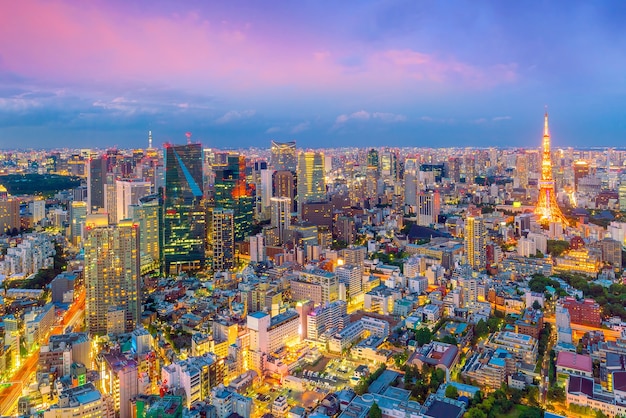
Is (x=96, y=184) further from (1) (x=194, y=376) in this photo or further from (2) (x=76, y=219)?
(1) (x=194, y=376)

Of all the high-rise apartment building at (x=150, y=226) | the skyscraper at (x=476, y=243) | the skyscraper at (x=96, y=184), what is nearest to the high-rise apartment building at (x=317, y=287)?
the skyscraper at (x=476, y=243)

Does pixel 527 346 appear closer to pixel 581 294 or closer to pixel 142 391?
pixel 581 294

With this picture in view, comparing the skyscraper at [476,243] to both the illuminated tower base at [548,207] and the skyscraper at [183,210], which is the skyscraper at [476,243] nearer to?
the illuminated tower base at [548,207]

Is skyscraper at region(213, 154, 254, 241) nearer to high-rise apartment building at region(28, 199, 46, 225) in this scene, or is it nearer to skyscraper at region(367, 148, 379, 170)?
high-rise apartment building at region(28, 199, 46, 225)

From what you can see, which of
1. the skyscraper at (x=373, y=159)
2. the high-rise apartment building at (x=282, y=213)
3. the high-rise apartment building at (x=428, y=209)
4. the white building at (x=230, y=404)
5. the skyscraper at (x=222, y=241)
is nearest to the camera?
the white building at (x=230, y=404)

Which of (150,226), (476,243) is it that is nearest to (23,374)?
(150,226)

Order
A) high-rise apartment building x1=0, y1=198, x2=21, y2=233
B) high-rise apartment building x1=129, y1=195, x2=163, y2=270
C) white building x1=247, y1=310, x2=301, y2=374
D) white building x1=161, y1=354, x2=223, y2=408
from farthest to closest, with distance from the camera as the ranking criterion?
high-rise apartment building x1=0, y1=198, x2=21, y2=233
high-rise apartment building x1=129, y1=195, x2=163, y2=270
white building x1=247, y1=310, x2=301, y2=374
white building x1=161, y1=354, x2=223, y2=408

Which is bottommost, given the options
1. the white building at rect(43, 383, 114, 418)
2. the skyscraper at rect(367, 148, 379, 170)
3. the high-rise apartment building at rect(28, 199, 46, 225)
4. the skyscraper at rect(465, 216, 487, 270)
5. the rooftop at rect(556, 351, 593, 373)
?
the rooftop at rect(556, 351, 593, 373)

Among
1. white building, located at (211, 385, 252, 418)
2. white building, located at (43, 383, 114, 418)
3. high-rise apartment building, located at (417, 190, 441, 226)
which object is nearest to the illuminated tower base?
high-rise apartment building, located at (417, 190, 441, 226)

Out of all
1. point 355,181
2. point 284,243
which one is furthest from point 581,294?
point 355,181
